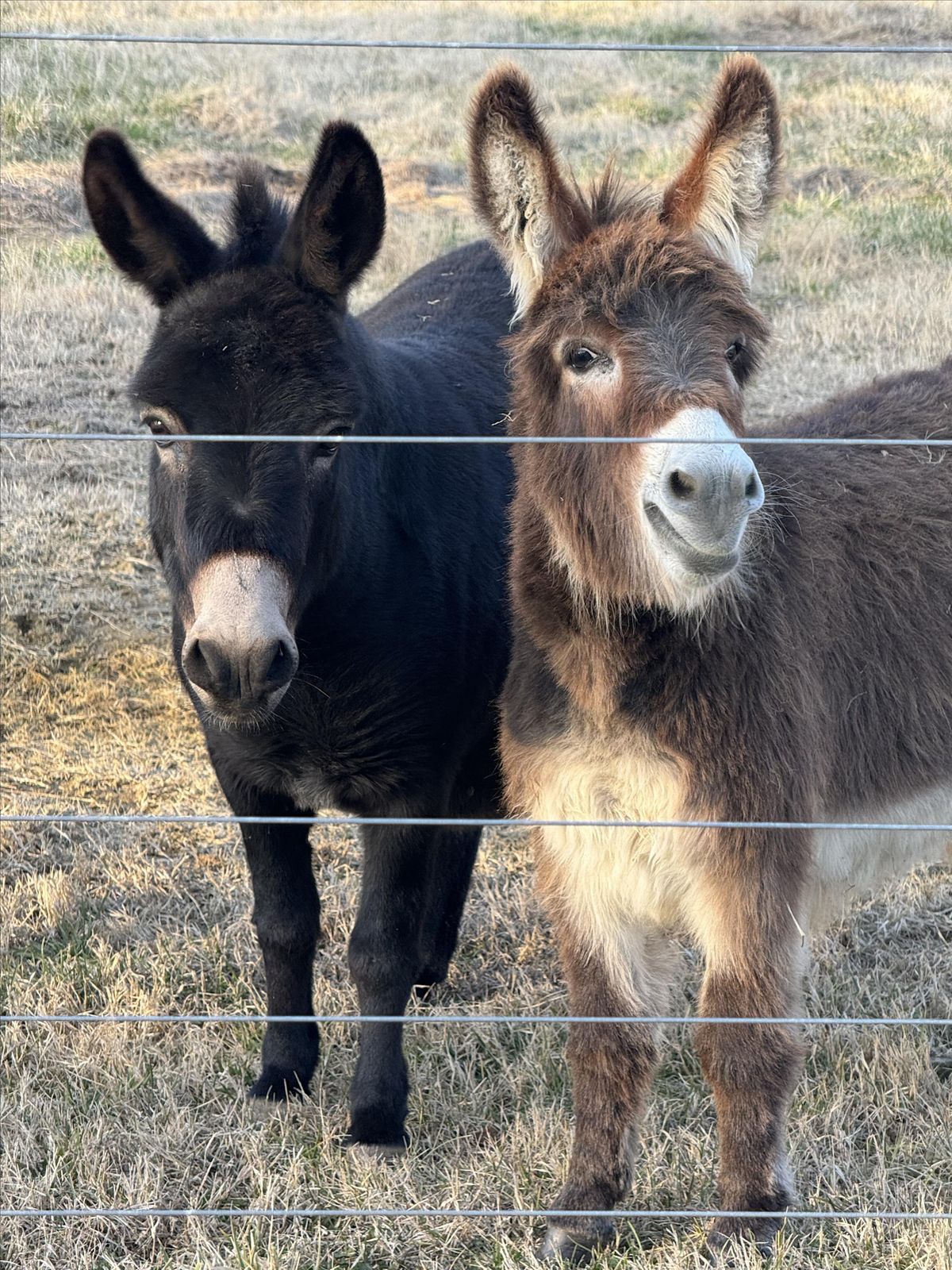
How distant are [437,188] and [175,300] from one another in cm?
902

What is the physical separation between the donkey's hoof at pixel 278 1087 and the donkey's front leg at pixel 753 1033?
121 cm

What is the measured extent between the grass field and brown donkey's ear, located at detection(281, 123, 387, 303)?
209 cm

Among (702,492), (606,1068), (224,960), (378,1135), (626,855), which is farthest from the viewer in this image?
(224,960)

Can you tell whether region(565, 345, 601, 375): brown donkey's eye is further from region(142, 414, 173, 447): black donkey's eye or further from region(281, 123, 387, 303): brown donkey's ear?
region(142, 414, 173, 447): black donkey's eye

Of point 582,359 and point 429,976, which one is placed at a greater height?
point 582,359

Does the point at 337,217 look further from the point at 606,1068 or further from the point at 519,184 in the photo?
the point at 606,1068

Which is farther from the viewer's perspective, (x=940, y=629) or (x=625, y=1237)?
(x=940, y=629)

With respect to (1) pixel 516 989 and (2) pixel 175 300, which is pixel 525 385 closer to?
(2) pixel 175 300

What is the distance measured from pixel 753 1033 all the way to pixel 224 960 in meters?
1.87

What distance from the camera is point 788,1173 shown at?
3.01 meters

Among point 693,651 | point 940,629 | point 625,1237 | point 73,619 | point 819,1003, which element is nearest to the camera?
point 693,651

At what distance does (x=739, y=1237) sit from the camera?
9.70 ft

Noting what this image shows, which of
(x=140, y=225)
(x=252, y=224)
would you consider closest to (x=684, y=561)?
(x=252, y=224)

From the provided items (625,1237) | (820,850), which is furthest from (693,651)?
(625,1237)
